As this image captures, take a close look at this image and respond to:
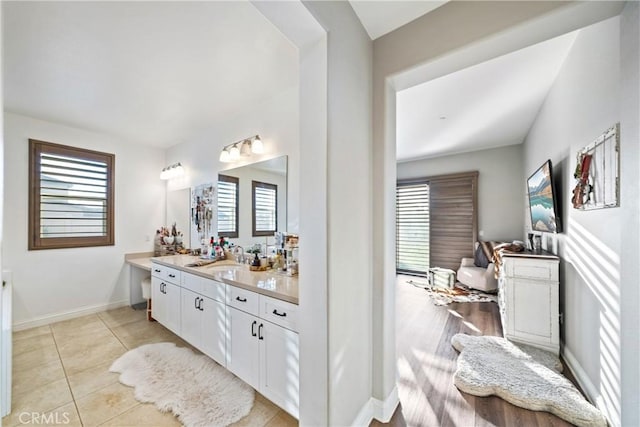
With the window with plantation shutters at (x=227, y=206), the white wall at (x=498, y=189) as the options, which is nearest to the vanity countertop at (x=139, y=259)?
the window with plantation shutters at (x=227, y=206)

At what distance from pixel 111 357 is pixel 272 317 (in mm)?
1991

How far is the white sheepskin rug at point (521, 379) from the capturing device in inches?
70.3

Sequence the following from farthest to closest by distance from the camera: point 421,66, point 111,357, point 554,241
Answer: point 554,241 → point 111,357 → point 421,66

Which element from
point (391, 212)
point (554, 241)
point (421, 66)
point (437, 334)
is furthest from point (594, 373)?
point (421, 66)

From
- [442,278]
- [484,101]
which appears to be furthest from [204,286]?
[442,278]

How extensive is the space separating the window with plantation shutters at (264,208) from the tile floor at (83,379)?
57.0 inches

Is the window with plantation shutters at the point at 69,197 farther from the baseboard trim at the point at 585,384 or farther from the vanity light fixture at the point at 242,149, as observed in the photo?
the baseboard trim at the point at 585,384

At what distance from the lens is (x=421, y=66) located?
1653 mm

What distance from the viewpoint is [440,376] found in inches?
86.5

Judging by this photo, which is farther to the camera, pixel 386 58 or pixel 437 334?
pixel 437 334

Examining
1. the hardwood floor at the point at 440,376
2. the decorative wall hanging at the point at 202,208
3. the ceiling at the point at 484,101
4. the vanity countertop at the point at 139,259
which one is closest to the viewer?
the hardwood floor at the point at 440,376

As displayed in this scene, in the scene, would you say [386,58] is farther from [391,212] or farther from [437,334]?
[437,334]

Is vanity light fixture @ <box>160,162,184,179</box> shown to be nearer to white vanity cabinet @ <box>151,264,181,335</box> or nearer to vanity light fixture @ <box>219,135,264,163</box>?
vanity light fixture @ <box>219,135,264,163</box>

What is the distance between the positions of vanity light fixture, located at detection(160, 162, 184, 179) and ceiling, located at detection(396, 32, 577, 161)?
3.21 metres
